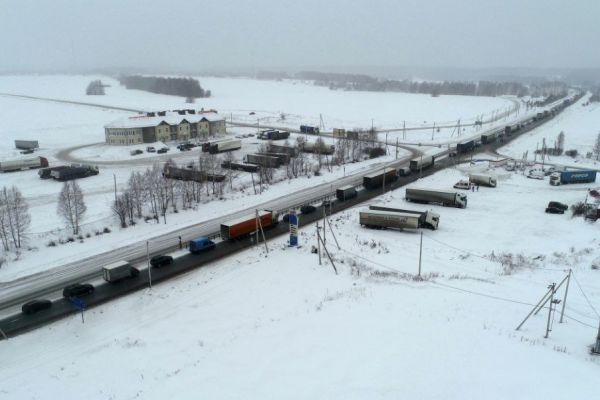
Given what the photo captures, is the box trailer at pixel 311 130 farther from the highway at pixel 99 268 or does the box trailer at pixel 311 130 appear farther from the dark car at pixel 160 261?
the dark car at pixel 160 261

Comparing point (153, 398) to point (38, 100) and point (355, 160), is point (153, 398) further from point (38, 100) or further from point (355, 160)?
point (38, 100)

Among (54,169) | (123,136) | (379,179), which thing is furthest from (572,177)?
(123,136)

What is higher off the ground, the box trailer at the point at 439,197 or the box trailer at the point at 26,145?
the box trailer at the point at 26,145

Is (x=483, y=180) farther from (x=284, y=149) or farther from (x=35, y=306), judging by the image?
(x=35, y=306)

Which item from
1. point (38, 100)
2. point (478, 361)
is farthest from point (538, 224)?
point (38, 100)

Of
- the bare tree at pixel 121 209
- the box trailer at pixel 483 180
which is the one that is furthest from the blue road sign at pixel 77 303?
the box trailer at pixel 483 180

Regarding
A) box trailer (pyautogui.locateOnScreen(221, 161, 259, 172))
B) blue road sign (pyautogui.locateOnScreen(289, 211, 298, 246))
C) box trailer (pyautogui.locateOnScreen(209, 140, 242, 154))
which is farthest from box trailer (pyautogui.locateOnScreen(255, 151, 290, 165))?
blue road sign (pyautogui.locateOnScreen(289, 211, 298, 246))
